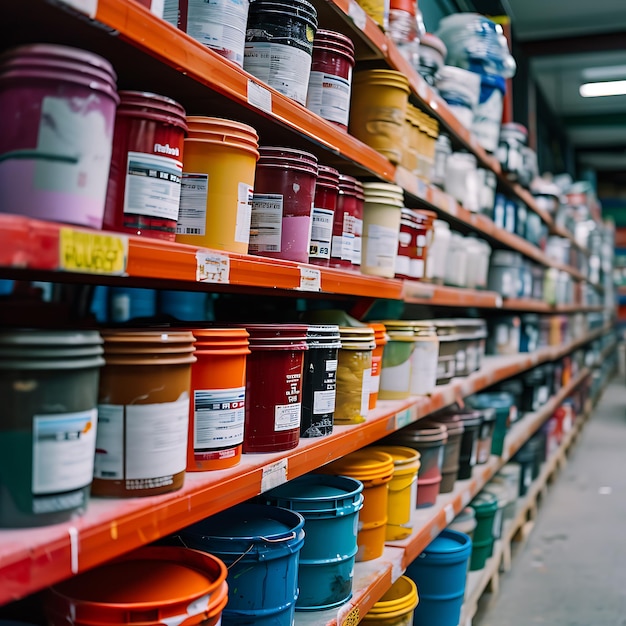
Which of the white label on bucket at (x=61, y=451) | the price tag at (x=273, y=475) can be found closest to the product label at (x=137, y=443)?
the white label on bucket at (x=61, y=451)

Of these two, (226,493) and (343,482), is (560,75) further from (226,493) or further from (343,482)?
(226,493)

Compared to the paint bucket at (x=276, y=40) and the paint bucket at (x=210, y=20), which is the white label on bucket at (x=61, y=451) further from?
the paint bucket at (x=276, y=40)

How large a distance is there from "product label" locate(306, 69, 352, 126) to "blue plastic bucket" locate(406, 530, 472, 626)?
159cm

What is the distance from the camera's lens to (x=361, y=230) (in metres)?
2.11

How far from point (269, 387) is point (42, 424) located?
662mm

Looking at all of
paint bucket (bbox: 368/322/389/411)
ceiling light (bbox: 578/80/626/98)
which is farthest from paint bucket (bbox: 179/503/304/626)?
ceiling light (bbox: 578/80/626/98)

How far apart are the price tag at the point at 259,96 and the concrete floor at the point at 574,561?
2.57m

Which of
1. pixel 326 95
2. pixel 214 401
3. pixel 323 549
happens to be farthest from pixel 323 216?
pixel 323 549

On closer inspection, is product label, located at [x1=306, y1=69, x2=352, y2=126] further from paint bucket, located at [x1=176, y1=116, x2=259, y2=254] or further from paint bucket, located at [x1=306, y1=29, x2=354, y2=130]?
paint bucket, located at [x1=176, y1=116, x2=259, y2=254]

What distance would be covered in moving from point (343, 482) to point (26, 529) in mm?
1193

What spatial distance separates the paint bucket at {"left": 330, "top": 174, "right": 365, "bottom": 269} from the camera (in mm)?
1950

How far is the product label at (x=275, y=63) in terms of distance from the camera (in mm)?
1564

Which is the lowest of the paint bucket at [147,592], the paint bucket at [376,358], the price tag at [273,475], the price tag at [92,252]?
the paint bucket at [147,592]

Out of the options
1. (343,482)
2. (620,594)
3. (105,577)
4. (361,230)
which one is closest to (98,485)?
(105,577)
